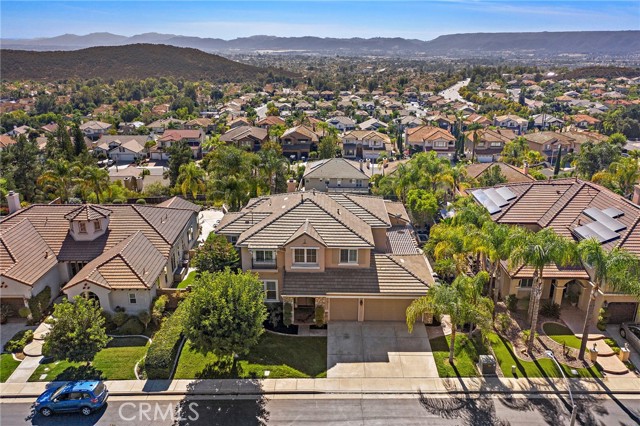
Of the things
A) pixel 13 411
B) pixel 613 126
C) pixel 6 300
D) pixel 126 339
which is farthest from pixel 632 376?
pixel 613 126

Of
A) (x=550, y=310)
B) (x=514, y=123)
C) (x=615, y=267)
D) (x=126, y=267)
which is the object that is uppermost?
(x=615, y=267)

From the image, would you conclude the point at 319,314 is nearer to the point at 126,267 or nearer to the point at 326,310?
the point at 326,310

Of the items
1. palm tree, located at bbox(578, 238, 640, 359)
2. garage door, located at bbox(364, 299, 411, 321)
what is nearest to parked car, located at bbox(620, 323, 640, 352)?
palm tree, located at bbox(578, 238, 640, 359)

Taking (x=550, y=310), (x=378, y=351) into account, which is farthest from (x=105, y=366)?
(x=550, y=310)

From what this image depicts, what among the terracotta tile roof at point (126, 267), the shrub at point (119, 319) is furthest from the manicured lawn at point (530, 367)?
the shrub at point (119, 319)

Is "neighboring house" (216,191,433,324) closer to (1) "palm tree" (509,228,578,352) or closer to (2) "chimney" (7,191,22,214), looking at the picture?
(1) "palm tree" (509,228,578,352)
